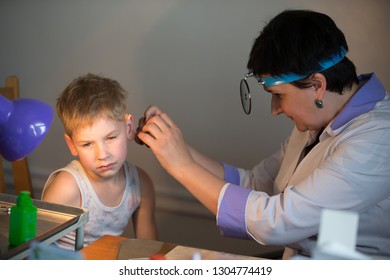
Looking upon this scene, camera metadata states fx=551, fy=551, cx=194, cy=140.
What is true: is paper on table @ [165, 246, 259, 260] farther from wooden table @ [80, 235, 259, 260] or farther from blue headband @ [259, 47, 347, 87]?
blue headband @ [259, 47, 347, 87]

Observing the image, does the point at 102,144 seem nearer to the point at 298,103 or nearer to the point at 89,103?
the point at 89,103

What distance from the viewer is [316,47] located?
42.6 inches

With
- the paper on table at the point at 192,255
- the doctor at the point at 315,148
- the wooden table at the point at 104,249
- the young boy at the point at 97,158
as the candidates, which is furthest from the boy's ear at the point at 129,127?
the paper on table at the point at 192,255

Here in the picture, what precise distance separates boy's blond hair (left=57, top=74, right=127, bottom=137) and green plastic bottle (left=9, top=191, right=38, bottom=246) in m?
0.45

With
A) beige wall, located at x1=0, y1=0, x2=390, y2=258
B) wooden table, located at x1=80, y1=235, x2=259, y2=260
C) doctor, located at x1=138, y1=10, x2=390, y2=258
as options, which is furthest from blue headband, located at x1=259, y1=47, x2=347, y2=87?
beige wall, located at x1=0, y1=0, x2=390, y2=258

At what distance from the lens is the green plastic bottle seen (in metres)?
0.79

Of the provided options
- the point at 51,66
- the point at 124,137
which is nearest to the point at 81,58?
the point at 51,66

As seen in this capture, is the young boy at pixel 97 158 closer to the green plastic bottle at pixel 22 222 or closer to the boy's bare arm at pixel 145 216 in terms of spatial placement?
the boy's bare arm at pixel 145 216

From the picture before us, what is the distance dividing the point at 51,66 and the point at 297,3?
86 cm

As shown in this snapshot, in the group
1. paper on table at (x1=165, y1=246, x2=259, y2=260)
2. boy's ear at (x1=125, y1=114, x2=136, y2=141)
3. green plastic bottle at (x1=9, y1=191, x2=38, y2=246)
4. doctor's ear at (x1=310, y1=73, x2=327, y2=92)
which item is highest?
doctor's ear at (x1=310, y1=73, x2=327, y2=92)

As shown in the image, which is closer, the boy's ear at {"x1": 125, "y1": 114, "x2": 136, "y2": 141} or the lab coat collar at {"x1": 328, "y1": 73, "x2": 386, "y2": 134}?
the lab coat collar at {"x1": 328, "y1": 73, "x2": 386, "y2": 134}

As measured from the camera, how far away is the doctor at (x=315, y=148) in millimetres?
1062

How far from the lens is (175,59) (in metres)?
1.75
